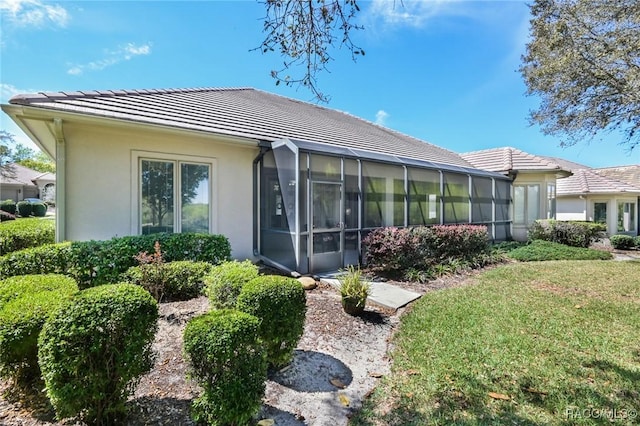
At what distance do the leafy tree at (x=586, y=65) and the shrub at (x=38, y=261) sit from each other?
12.5 m

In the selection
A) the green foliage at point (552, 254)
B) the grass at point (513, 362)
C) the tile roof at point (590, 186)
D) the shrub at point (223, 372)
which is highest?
the tile roof at point (590, 186)

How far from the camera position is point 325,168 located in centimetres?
832

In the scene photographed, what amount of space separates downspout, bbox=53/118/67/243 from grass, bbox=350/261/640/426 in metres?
6.95

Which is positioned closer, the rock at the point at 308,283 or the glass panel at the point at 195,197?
the rock at the point at 308,283

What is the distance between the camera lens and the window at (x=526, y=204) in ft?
53.1

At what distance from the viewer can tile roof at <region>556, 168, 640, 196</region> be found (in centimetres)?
2029


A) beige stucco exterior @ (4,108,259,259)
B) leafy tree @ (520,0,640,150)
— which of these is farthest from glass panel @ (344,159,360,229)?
leafy tree @ (520,0,640,150)

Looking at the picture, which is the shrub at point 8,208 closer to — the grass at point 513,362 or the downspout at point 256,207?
the downspout at point 256,207

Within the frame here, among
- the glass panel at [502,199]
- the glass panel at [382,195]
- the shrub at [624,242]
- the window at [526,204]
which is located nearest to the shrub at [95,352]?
the glass panel at [382,195]

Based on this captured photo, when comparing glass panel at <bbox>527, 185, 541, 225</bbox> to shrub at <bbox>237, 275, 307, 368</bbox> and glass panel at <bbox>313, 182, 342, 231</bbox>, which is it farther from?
shrub at <bbox>237, 275, 307, 368</bbox>

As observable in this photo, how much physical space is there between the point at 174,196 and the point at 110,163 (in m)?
1.52

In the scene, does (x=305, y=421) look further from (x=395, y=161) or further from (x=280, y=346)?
(x=395, y=161)

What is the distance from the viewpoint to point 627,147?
9.14m

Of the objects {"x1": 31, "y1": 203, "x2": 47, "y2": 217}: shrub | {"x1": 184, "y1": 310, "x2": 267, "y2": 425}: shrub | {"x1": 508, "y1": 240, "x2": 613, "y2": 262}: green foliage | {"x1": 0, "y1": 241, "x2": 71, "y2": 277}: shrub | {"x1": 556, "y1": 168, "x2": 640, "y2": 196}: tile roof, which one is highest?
{"x1": 556, "y1": 168, "x2": 640, "y2": 196}: tile roof
